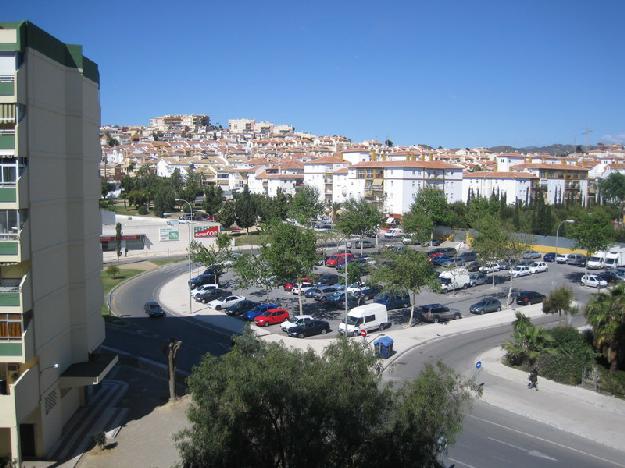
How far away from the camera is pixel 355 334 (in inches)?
1236

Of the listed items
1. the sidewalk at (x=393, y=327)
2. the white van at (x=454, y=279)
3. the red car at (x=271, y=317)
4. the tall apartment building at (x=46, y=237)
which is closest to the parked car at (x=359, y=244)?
the white van at (x=454, y=279)

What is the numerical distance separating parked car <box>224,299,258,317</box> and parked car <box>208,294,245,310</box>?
0.42m

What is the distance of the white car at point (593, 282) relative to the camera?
42.8m

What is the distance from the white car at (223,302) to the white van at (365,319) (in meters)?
8.40

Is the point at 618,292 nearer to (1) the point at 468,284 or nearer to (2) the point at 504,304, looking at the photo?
(2) the point at 504,304

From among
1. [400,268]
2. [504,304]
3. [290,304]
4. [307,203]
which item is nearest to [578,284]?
[504,304]

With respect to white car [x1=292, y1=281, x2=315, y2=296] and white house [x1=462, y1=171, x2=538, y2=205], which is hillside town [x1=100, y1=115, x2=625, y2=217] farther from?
white car [x1=292, y1=281, x2=315, y2=296]

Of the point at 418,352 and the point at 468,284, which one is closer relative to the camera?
the point at 418,352

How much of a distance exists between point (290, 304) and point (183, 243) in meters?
28.1

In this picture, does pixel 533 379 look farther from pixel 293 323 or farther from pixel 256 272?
pixel 256 272

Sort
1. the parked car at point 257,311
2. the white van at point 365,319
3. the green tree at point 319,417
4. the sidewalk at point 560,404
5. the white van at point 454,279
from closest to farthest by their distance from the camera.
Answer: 1. the green tree at point 319,417
2. the sidewalk at point 560,404
3. the white van at point 365,319
4. the parked car at point 257,311
5. the white van at point 454,279

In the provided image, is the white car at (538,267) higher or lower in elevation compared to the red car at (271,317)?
higher

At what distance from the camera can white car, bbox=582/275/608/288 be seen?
1683 inches

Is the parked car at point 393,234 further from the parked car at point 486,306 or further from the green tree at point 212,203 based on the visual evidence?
the parked car at point 486,306
